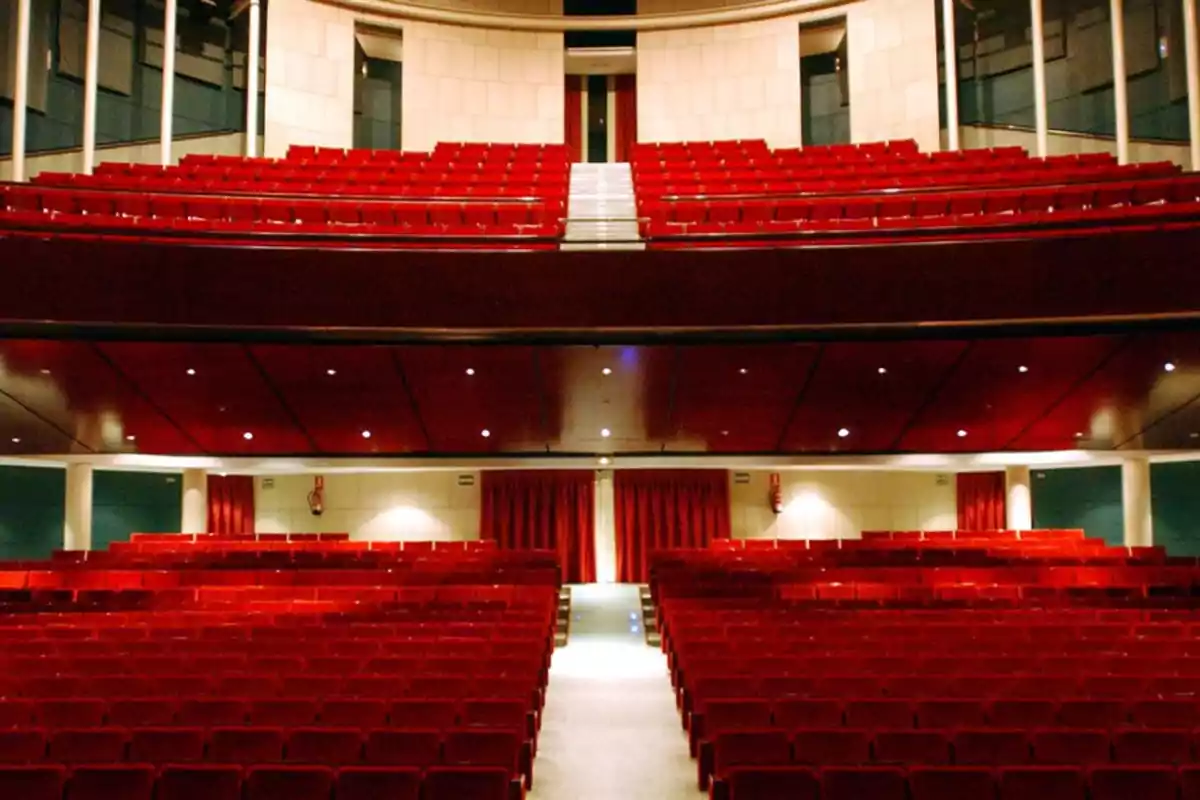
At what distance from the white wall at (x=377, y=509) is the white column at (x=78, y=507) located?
2.68 metres

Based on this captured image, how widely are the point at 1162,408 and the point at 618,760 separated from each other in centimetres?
616

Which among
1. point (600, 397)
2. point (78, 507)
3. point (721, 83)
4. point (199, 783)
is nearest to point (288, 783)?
point (199, 783)

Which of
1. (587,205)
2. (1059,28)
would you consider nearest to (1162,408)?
(587,205)

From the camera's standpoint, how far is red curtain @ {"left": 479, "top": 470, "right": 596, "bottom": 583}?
14000mm

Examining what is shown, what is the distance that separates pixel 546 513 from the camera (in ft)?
46.1

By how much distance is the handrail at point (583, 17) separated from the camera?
1473 cm

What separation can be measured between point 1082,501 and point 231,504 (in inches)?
414

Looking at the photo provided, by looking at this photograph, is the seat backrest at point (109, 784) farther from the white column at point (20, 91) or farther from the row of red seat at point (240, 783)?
the white column at point (20, 91)

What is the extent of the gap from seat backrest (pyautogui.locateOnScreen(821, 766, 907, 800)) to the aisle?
100cm

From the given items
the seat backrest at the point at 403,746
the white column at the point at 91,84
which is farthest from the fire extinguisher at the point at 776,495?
the seat backrest at the point at 403,746

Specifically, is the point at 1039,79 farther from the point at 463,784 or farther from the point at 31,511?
the point at 31,511

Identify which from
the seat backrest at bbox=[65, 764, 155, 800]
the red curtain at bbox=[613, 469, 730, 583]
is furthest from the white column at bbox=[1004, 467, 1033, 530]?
the seat backrest at bbox=[65, 764, 155, 800]

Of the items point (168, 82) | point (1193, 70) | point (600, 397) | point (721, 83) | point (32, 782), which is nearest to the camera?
point (32, 782)

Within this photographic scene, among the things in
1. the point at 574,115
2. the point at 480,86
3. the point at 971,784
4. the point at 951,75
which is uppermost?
the point at 480,86
